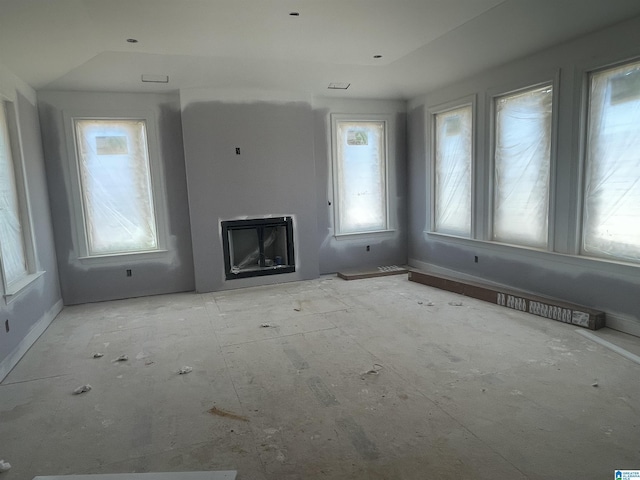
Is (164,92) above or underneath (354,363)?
above

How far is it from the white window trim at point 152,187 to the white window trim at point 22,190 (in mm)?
870

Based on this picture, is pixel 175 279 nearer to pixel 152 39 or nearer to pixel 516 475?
pixel 152 39

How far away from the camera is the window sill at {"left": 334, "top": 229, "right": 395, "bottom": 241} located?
248 inches

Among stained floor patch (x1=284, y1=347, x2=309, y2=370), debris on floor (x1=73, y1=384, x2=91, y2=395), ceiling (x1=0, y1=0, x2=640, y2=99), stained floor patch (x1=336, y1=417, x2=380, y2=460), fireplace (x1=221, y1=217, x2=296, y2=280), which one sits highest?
ceiling (x1=0, y1=0, x2=640, y2=99)

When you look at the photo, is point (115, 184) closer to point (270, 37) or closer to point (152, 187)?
point (152, 187)

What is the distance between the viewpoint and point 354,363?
123 inches

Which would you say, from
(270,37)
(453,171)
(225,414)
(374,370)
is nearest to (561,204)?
(453,171)

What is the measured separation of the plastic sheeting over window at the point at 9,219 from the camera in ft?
11.7

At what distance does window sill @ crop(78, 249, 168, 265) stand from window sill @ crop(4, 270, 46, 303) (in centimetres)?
89

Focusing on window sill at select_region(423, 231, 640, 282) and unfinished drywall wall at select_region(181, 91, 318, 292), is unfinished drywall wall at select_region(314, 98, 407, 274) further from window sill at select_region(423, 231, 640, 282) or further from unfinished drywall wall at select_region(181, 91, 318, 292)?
window sill at select_region(423, 231, 640, 282)

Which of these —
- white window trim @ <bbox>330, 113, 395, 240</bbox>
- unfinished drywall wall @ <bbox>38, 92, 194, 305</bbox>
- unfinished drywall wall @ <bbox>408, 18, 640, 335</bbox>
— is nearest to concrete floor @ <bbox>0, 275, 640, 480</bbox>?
unfinished drywall wall @ <bbox>408, 18, 640, 335</bbox>

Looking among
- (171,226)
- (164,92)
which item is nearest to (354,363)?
(171,226)

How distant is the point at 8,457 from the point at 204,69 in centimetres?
381

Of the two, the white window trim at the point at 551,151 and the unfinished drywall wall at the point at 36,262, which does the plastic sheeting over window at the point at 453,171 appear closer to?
the white window trim at the point at 551,151
